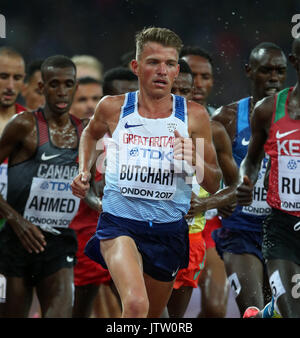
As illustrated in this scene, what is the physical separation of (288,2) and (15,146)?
7611 millimetres

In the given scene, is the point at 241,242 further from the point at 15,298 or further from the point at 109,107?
the point at 109,107

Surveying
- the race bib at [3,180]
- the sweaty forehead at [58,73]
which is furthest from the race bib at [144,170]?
the race bib at [3,180]

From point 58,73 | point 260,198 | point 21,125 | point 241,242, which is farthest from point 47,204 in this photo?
point 260,198

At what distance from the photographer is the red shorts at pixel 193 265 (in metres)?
6.43

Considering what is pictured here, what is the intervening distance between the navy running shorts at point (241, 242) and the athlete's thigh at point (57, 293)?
4.19ft

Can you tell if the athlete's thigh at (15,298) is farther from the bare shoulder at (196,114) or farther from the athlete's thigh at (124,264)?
the bare shoulder at (196,114)

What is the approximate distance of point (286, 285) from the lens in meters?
5.19

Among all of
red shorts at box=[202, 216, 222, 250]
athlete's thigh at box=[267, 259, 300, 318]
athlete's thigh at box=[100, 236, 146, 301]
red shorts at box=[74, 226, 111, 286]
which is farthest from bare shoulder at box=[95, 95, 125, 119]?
red shorts at box=[202, 216, 222, 250]

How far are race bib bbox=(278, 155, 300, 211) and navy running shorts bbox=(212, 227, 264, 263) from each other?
40.4 inches

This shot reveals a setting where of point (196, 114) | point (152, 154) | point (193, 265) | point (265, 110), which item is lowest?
point (193, 265)

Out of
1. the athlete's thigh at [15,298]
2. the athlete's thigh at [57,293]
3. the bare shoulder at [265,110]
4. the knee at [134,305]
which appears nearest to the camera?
the knee at [134,305]

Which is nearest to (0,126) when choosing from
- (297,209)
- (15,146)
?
(15,146)

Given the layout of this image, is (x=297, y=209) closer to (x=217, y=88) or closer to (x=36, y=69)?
(x=36, y=69)

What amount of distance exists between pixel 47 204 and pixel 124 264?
1757 mm
